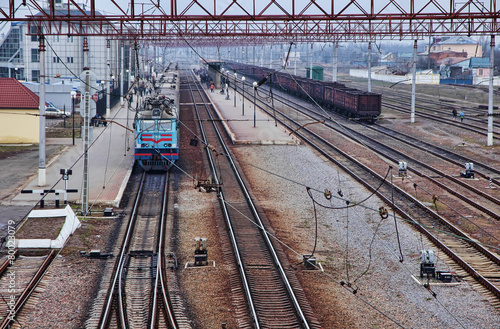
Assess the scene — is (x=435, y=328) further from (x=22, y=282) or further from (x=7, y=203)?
(x=7, y=203)

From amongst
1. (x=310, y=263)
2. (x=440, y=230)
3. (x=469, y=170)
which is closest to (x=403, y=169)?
(x=469, y=170)

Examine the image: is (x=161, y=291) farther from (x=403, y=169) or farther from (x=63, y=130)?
(x=63, y=130)

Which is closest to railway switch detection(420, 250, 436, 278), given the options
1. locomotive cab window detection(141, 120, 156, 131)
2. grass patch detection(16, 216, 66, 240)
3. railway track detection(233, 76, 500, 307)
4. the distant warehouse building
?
railway track detection(233, 76, 500, 307)

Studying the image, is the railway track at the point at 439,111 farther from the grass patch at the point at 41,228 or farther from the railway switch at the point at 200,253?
the grass patch at the point at 41,228

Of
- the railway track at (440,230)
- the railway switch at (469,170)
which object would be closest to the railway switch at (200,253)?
the railway track at (440,230)

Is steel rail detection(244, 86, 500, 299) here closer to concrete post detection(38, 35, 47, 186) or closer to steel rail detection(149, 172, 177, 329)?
steel rail detection(149, 172, 177, 329)

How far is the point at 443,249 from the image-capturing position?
52.9 feet

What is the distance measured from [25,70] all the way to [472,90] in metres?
55.7

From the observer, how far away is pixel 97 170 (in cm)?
2678

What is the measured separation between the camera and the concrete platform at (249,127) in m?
35.8

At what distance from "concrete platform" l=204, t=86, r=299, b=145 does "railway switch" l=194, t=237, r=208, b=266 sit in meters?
14.4

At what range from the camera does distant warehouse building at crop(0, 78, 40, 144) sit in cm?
3344

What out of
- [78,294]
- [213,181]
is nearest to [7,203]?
[213,181]

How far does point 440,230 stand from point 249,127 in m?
27.2
